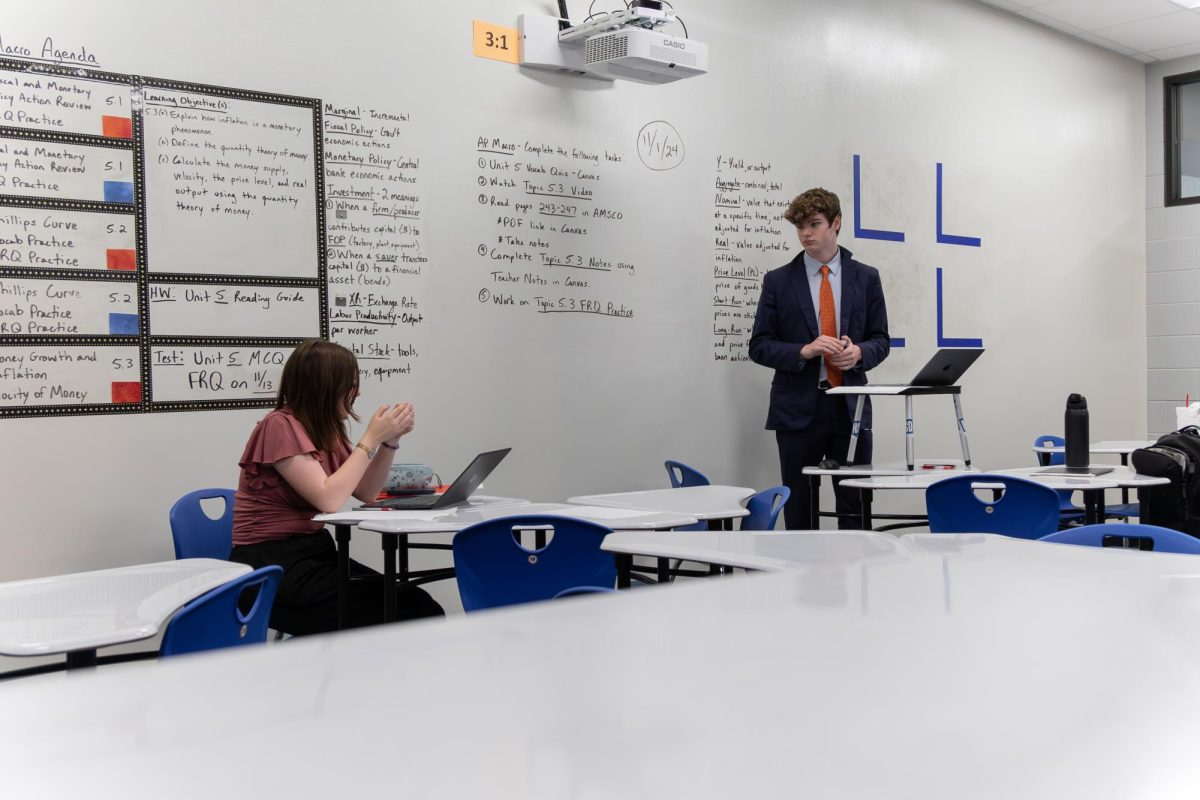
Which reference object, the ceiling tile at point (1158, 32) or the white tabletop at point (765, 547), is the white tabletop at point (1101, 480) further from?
the ceiling tile at point (1158, 32)

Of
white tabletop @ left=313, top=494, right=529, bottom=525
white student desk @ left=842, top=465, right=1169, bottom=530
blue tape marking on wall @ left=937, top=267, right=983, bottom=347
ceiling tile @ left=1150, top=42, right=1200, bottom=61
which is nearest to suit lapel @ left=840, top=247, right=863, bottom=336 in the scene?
white student desk @ left=842, top=465, right=1169, bottom=530

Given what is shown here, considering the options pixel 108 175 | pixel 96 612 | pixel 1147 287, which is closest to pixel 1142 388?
pixel 1147 287

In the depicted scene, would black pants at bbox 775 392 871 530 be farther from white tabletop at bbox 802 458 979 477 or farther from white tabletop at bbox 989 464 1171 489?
white tabletop at bbox 989 464 1171 489

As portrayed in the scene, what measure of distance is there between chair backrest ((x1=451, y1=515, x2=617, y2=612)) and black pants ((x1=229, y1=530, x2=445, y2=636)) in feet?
1.90

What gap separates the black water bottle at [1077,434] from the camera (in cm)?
383

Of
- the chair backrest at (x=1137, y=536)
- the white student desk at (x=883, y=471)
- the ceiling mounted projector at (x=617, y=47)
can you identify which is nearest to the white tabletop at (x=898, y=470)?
the white student desk at (x=883, y=471)

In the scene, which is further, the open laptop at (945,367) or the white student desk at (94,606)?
the open laptop at (945,367)

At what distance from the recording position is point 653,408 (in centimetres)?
499

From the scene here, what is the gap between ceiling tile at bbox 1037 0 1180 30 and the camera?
6586 mm

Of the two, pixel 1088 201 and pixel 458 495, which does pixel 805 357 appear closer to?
pixel 458 495

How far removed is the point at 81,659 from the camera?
1578 mm

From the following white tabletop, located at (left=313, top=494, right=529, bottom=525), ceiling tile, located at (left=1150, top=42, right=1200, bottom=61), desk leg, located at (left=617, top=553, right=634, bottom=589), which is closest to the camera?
desk leg, located at (left=617, top=553, right=634, bottom=589)

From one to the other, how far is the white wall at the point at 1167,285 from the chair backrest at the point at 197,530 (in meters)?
6.82

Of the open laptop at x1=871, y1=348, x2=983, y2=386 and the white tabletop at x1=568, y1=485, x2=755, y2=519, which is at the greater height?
the open laptop at x1=871, y1=348, x2=983, y2=386
